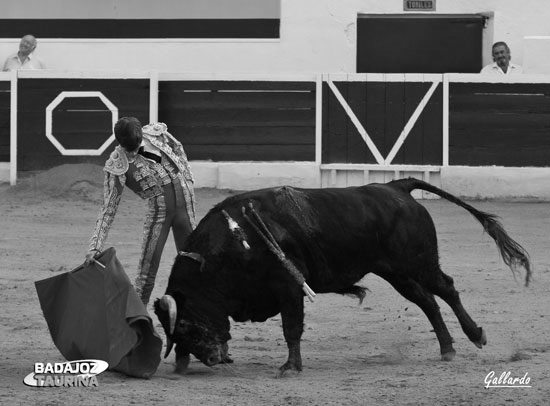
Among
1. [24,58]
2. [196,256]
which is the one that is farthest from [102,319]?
[24,58]

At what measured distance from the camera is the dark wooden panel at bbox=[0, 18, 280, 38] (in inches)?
Result: 529

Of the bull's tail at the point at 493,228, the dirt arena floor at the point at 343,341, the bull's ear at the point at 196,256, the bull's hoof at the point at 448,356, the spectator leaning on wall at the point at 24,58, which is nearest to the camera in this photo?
the dirt arena floor at the point at 343,341

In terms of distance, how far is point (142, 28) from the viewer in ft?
44.2

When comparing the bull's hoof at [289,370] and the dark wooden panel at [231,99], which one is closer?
the bull's hoof at [289,370]

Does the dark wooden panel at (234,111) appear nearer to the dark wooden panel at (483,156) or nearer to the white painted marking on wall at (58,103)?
the white painted marking on wall at (58,103)

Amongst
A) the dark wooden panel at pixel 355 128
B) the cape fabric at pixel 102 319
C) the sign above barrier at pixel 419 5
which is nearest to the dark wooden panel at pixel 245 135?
the dark wooden panel at pixel 355 128

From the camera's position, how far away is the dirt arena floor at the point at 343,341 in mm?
Result: 5410

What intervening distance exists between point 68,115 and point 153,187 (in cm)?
581

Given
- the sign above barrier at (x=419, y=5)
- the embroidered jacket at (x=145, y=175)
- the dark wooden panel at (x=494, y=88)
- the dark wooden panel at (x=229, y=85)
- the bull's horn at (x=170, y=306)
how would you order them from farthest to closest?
the sign above barrier at (x=419, y=5) → the dark wooden panel at (x=229, y=85) → the dark wooden panel at (x=494, y=88) → the embroidered jacket at (x=145, y=175) → the bull's horn at (x=170, y=306)

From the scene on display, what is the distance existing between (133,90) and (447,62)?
11.1ft

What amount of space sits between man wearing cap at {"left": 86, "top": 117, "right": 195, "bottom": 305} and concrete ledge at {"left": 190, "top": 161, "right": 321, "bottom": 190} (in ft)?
18.0

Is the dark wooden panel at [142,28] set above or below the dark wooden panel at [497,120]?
above

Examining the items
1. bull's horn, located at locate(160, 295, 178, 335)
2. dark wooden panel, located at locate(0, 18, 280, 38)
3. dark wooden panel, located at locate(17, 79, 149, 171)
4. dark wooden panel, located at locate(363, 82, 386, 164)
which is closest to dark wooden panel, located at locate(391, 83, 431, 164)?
dark wooden panel, located at locate(363, 82, 386, 164)

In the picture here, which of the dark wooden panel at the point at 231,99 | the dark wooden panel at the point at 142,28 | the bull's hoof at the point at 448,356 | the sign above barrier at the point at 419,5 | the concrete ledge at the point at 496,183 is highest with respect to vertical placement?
the sign above barrier at the point at 419,5
